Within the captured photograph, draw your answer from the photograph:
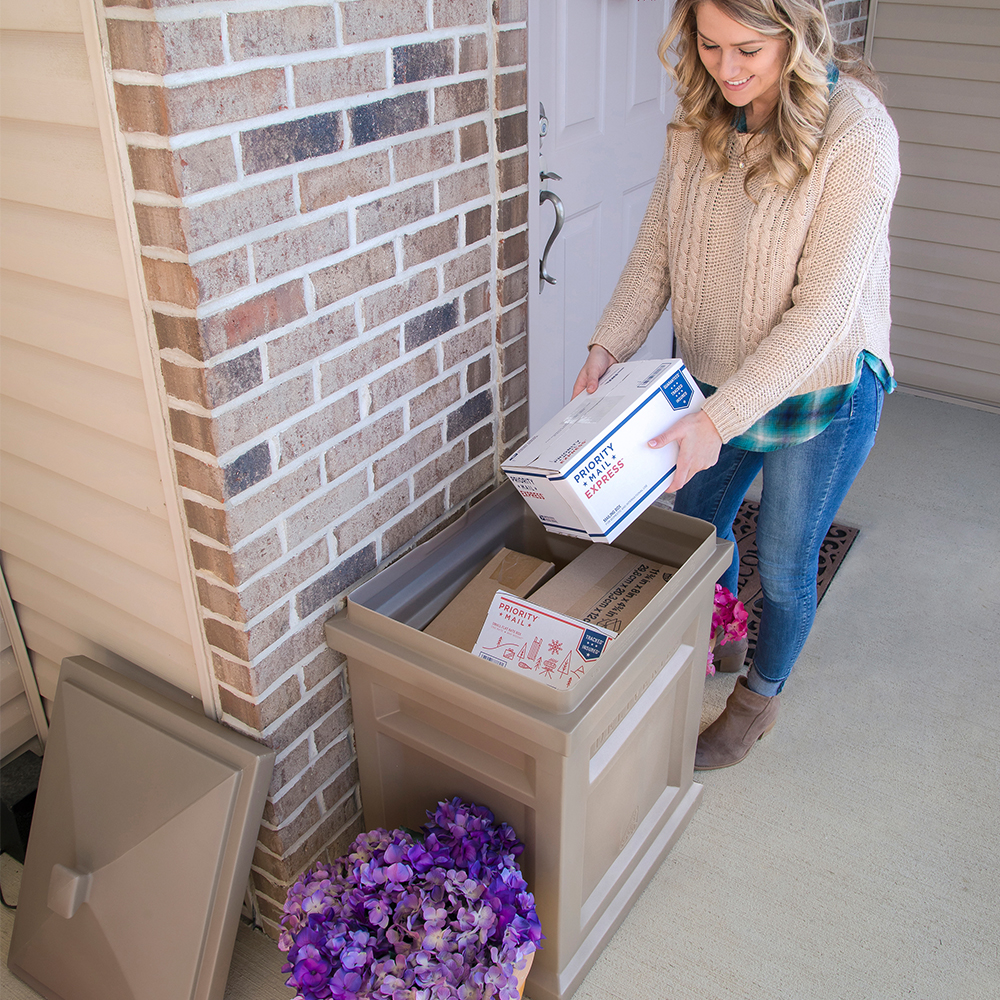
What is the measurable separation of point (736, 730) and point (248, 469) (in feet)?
4.25

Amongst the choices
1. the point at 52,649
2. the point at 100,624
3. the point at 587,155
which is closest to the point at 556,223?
the point at 587,155

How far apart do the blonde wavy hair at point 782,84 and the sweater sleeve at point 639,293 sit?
213mm

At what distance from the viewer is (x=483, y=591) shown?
1.82 meters

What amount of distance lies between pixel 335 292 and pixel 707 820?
1.33 meters

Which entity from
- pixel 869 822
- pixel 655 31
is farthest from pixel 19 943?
pixel 655 31

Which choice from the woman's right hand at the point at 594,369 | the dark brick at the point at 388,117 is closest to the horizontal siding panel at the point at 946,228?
the woman's right hand at the point at 594,369

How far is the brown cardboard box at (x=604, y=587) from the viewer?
5.76 feet

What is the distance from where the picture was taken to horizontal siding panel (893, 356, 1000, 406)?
3.60m

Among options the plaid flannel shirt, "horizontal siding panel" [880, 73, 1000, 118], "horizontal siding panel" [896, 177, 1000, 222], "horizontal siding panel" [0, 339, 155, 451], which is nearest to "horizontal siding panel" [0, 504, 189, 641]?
"horizontal siding panel" [0, 339, 155, 451]

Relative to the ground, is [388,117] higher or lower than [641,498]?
higher

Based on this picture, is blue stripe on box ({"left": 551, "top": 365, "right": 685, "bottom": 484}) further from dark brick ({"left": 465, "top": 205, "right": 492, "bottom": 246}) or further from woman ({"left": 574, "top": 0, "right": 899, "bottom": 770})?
dark brick ({"left": 465, "top": 205, "right": 492, "bottom": 246})

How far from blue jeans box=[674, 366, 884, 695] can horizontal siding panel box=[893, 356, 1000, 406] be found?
6.27 ft

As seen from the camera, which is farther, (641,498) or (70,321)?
(641,498)

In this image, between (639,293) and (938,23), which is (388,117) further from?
(938,23)
